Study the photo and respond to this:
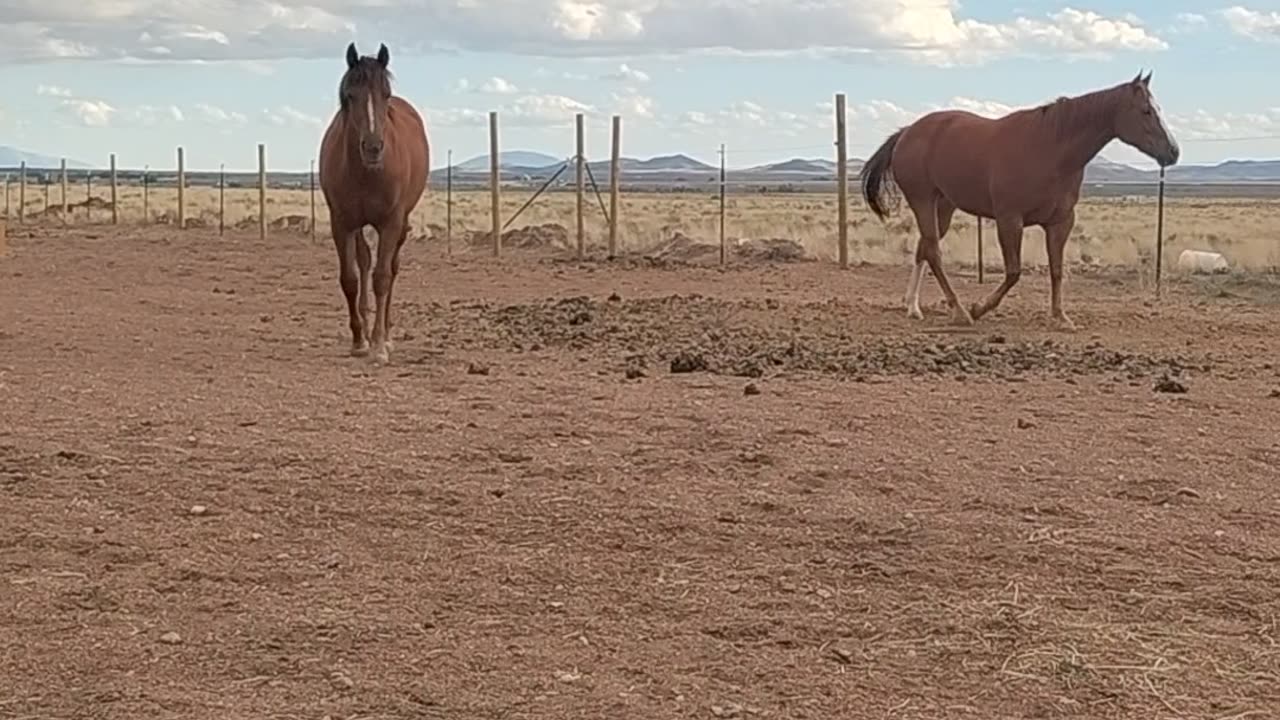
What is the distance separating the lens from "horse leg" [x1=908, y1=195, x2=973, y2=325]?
11484mm

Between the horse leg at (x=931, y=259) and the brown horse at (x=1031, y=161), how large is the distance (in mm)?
10

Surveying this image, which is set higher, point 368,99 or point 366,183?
point 368,99

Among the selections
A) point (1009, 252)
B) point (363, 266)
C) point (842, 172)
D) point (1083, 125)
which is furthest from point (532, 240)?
point (363, 266)

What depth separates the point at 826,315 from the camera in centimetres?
1180

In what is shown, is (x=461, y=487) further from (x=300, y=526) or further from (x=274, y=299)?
(x=274, y=299)

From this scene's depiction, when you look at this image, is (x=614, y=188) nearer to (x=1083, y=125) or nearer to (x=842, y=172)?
(x=842, y=172)

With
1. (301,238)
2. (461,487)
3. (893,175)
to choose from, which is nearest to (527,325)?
(893,175)

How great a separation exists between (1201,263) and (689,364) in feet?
38.5

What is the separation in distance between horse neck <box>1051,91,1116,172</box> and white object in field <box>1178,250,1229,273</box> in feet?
23.9

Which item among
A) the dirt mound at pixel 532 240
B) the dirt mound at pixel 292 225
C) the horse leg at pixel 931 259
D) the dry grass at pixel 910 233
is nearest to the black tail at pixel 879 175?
the horse leg at pixel 931 259

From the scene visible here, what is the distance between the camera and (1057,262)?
11.4m

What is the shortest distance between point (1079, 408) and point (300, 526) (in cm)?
405

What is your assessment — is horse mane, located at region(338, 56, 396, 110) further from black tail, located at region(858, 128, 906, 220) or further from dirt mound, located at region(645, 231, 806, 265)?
dirt mound, located at region(645, 231, 806, 265)

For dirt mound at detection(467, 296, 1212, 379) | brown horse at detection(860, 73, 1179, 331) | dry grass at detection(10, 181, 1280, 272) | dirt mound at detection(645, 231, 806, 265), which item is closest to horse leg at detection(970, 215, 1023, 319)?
brown horse at detection(860, 73, 1179, 331)
